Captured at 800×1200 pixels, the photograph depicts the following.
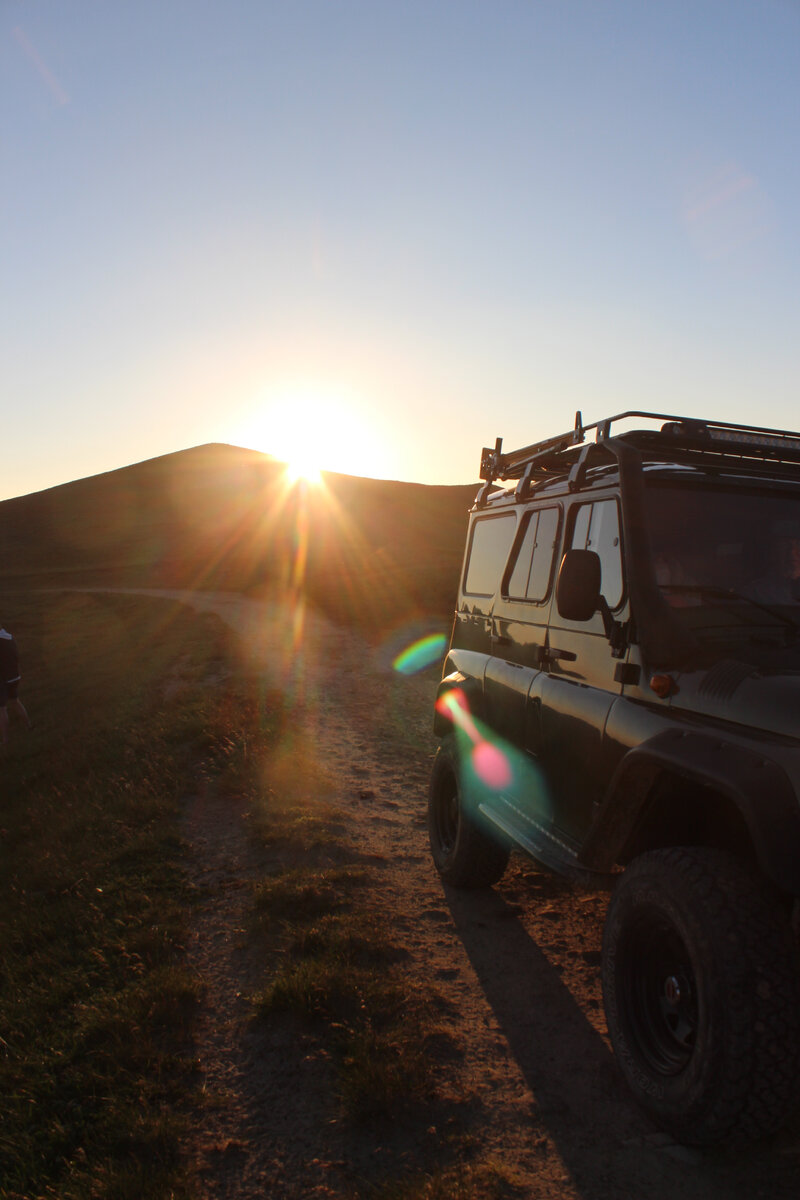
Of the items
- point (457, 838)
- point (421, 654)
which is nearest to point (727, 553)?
point (457, 838)

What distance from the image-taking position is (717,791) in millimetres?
2836

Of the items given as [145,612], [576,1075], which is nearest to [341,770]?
[576,1075]

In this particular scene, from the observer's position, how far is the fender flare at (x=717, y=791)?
252 cm

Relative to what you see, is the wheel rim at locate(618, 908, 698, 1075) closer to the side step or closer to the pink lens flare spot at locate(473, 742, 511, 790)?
the side step

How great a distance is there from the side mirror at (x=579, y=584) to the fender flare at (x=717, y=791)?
2.38ft

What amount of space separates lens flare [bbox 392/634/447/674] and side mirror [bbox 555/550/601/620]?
11.8 m

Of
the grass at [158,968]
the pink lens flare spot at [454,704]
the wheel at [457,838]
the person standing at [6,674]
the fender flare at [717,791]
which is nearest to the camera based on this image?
the fender flare at [717,791]

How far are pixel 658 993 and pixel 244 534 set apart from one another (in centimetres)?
6547

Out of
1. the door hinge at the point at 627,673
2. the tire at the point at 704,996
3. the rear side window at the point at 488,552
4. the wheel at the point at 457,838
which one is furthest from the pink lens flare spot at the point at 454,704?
the tire at the point at 704,996

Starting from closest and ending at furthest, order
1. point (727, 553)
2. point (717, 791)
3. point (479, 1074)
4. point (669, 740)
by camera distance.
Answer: point (717, 791) < point (669, 740) < point (479, 1074) < point (727, 553)

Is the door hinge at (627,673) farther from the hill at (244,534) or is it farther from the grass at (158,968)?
the hill at (244,534)

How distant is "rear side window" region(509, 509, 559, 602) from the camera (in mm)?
4703

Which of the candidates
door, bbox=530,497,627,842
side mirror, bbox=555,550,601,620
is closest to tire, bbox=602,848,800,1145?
door, bbox=530,497,627,842

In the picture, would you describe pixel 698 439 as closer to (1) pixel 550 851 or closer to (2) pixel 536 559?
(2) pixel 536 559
